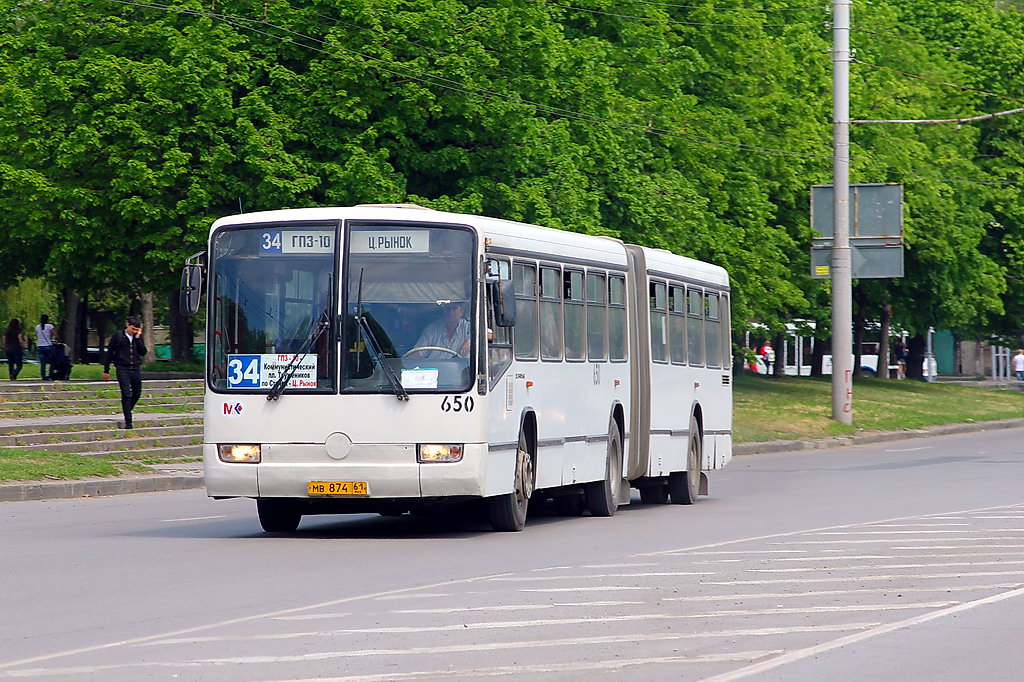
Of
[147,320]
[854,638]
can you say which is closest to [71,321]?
[147,320]

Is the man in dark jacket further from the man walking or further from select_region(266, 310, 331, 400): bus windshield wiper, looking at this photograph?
the man walking

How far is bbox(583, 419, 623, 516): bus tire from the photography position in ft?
66.3

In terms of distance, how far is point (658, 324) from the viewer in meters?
22.3

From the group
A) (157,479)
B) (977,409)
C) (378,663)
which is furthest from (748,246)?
(378,663)

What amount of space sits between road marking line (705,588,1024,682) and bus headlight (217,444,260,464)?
23.0ft

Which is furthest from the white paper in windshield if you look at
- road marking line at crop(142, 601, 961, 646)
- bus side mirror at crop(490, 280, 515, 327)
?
road marking line at crop(142, 601, 961, 646)

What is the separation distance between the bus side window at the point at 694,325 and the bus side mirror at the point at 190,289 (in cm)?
875

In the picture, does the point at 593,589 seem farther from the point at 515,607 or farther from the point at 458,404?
the point at 458,404

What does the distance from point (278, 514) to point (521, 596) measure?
Result: 6.30m

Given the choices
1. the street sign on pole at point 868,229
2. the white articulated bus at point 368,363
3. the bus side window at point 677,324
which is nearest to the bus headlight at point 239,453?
the white articulated bus at point 368,363

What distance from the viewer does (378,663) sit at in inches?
350

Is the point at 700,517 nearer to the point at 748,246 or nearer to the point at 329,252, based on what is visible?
the point at 329,252

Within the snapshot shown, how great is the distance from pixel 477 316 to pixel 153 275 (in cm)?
2593

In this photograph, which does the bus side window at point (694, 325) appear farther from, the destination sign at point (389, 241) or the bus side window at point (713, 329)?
the destination sign at point (389, 241)
